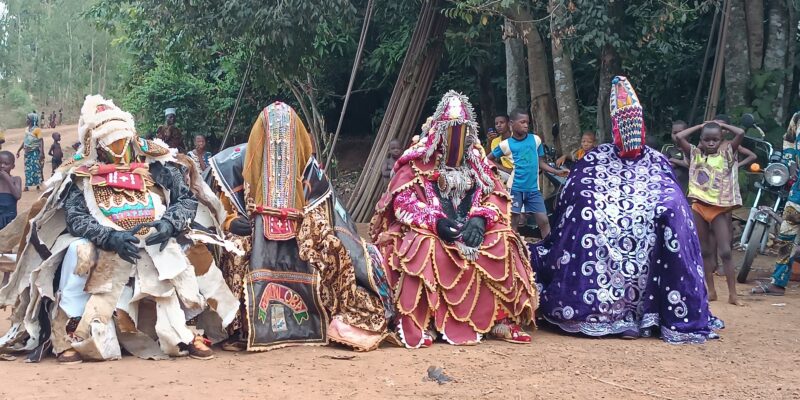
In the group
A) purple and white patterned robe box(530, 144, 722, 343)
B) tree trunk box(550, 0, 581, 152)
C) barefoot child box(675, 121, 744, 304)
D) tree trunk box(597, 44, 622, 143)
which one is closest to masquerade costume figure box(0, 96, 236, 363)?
purple and white patterned robe box(530, 144, 722, 343)

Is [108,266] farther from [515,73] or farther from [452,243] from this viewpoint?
[515,73]

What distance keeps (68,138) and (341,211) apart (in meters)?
33.6

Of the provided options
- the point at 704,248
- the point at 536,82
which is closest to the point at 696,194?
the point at 704,248

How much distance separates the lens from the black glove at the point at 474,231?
6688mm

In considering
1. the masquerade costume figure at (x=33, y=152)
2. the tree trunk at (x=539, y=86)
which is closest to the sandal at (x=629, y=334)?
the tree trunk at (x=539, y=86)

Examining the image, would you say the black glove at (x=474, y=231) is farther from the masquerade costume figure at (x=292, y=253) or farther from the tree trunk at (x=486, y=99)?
the tree trunk at (x=486, y=99)

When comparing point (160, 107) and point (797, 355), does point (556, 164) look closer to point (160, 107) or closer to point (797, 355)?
point (797, 355)

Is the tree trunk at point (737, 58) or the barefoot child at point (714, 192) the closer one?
the barefoot child at point (714, 192)

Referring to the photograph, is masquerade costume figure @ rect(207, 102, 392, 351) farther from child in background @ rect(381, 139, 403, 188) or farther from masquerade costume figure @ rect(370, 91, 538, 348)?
child in background @ rect(381, 139, 403, 188)

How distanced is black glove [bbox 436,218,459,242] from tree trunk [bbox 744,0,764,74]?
7492mm

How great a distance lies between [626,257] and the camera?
6855 mm

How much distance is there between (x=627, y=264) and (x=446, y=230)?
138 cm

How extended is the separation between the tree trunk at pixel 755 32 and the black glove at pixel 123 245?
9.44 meters

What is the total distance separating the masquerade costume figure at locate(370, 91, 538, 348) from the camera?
6.60m
